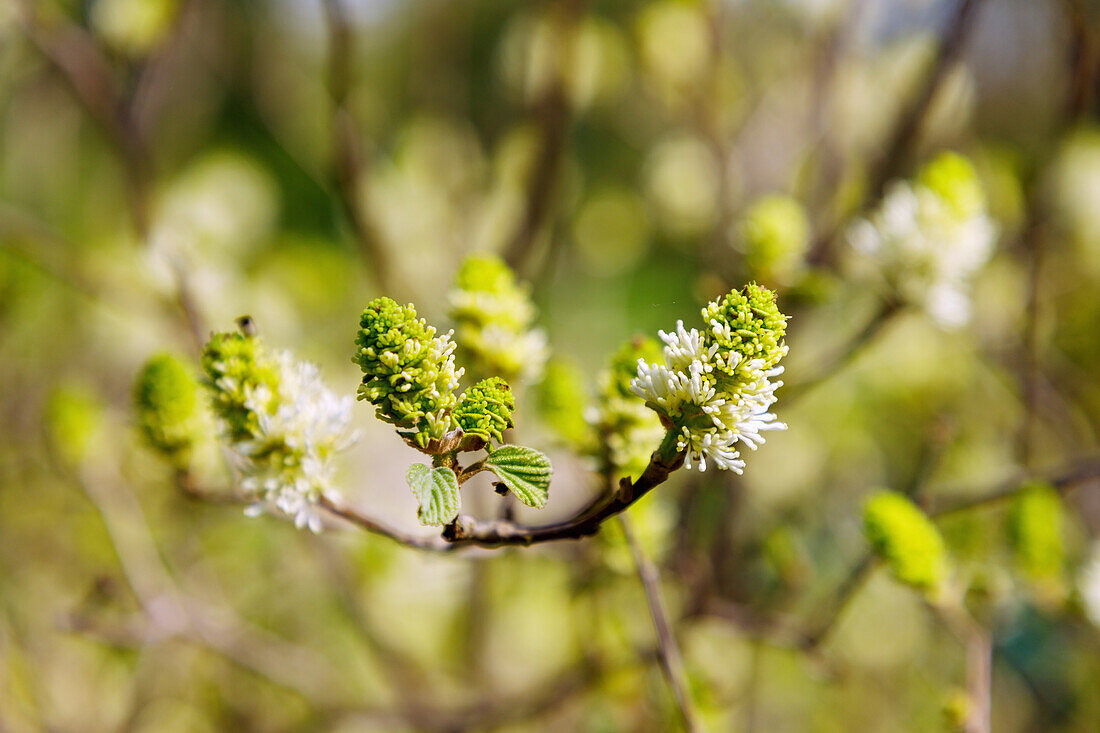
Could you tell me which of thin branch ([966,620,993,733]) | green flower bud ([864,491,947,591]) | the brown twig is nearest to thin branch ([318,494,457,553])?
the brown twig

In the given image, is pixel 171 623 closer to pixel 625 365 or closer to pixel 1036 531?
pixel 625 365

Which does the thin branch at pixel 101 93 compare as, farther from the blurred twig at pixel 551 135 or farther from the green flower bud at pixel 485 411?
the green flower bud at pixel 485 411

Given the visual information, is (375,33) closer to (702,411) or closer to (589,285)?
(589,285)

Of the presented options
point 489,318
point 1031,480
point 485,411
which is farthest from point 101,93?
point 1031,480

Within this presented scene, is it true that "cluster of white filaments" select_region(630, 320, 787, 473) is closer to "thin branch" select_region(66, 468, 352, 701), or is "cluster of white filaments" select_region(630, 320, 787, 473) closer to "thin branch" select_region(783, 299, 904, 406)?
"thin branch" select_region(783, 299, 904, 406)

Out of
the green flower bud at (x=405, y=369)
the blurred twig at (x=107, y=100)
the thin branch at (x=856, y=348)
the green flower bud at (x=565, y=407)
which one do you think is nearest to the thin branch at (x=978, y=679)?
the thin branch at (x=856, y=348)
